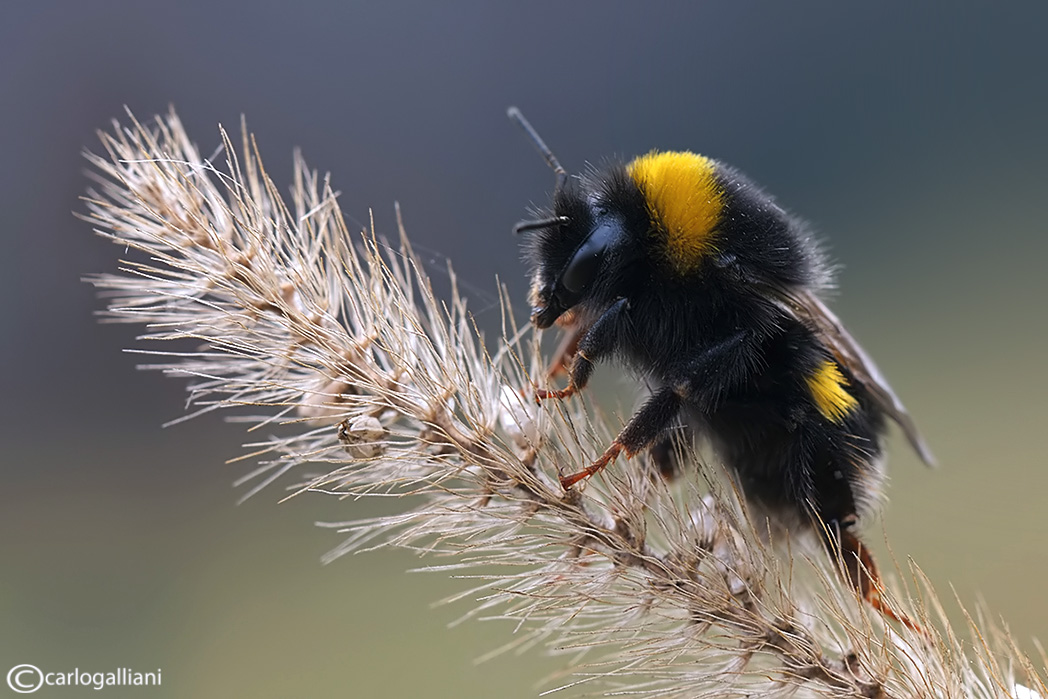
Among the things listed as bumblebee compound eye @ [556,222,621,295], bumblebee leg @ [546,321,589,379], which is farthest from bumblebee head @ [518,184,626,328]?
bumblebee leg @ [546,321,589,379]

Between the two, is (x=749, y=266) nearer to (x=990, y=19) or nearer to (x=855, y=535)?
(x=855, y=535)

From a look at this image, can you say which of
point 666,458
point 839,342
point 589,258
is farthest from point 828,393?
point 589,258

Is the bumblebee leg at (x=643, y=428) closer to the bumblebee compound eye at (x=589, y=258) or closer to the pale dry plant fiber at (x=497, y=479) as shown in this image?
the pale dry plant fiber at (x=497, y=479)

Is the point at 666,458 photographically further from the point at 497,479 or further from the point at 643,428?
the point at 497,479

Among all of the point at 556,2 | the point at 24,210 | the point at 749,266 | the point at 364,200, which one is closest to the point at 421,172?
the point at 364,200

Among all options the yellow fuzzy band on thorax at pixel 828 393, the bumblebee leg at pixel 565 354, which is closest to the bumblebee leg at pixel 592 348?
the bumblebee leg at pixel 565 354
